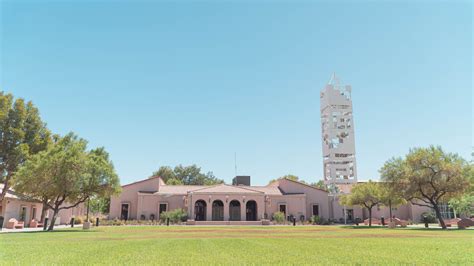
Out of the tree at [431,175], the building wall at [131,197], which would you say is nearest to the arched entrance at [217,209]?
the building wall at [131,197]

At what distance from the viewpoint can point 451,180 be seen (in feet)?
97.6

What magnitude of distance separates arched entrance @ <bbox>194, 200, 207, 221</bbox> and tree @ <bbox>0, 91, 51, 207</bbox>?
837 inches

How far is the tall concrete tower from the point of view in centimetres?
5303

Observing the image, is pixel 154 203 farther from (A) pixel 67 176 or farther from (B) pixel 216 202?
(A) pixel 67 176

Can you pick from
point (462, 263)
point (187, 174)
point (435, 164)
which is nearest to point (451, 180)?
point (435, 164)

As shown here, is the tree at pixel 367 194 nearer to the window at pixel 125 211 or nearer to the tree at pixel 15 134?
the window at pixel 125 211

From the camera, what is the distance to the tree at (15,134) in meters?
34.8

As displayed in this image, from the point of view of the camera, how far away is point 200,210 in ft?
165

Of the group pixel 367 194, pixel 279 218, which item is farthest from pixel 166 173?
pixel 367 194

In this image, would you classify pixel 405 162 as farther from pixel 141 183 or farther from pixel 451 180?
pixel 141 183

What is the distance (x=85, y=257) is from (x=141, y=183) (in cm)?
4271

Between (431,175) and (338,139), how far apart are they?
954 inches

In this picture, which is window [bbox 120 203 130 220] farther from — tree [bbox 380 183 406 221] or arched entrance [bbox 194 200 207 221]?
tree [bbox 380 183 406 221]

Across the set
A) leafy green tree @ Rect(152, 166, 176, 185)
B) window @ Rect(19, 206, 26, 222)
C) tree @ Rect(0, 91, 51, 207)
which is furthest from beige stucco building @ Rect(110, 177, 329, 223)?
leafy green tree @ Rect(152, 166, 176, 185)
